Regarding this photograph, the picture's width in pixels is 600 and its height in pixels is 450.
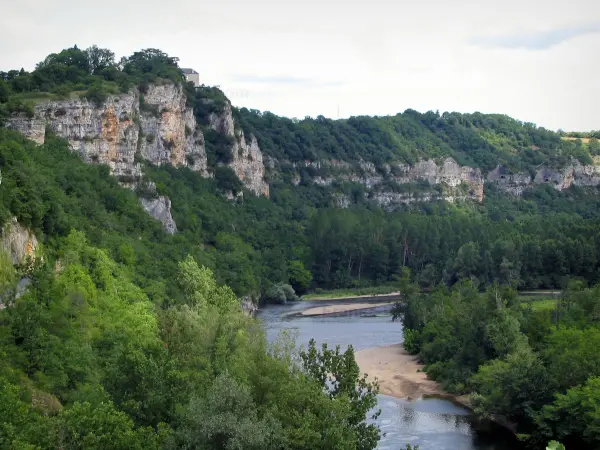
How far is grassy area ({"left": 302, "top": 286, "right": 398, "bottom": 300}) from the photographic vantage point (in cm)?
12084

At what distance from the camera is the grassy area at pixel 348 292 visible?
12084cm

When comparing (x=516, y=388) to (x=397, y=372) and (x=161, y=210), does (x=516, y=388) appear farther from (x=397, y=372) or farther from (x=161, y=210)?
(x=161, y=210)

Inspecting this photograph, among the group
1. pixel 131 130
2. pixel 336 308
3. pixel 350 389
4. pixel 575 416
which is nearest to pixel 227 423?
pixel 350 389

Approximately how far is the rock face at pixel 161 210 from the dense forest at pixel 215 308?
2.02 m

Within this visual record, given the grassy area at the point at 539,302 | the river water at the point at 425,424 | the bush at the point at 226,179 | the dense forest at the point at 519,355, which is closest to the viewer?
the dense forest at the point at 519,355

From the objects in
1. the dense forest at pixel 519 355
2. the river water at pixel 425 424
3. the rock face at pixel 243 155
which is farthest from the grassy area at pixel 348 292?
the dense forest at pixel 519 355

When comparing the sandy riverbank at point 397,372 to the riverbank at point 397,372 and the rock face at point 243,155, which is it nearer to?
the riverbank at point 397,372

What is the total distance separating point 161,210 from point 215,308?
4279cm

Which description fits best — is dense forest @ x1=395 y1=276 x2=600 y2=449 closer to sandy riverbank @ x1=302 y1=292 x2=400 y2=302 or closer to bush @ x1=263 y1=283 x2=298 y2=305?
bush @ x1=263 y1=283 x2=298 y2=305

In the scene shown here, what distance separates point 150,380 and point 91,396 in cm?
281

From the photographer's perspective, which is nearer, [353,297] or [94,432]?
[94,432]

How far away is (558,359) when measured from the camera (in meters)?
55.2

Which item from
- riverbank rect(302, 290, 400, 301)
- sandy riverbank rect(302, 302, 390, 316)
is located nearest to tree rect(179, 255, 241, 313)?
sandy riverbank rect(302, 302, 390, 316)

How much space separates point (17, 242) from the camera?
5472 cm
